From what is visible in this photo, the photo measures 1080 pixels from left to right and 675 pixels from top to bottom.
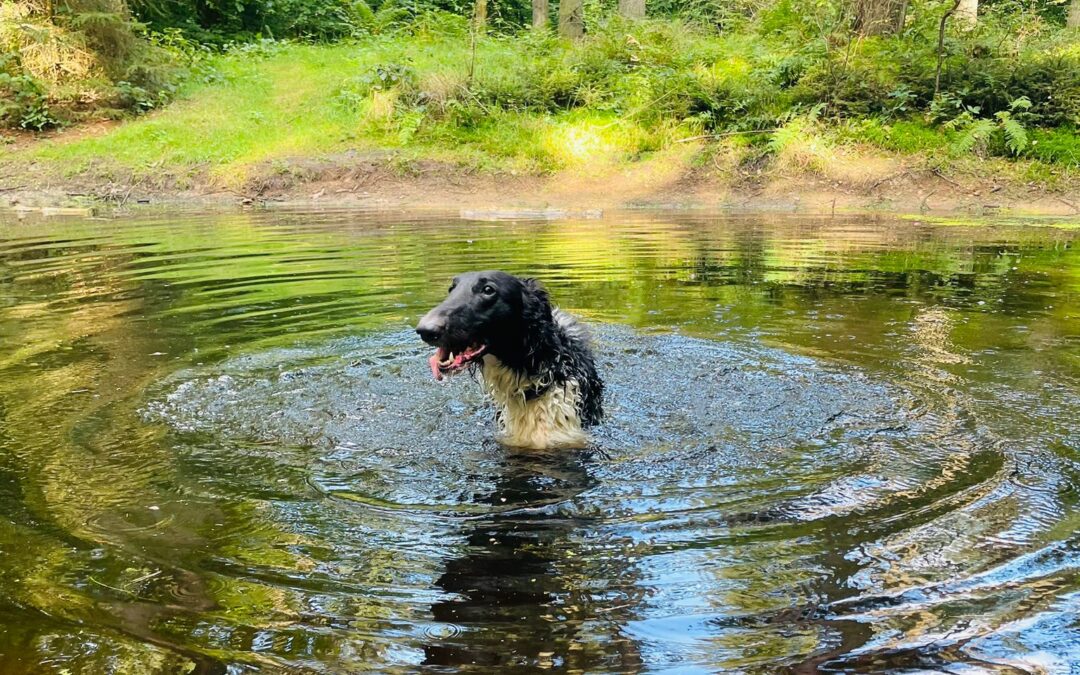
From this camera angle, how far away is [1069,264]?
12062 mm

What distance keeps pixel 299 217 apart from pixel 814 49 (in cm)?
1367

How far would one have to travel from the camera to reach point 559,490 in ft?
16.5

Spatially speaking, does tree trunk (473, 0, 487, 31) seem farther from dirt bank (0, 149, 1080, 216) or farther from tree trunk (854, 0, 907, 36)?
tree trunk (854, 0, 907, 36)

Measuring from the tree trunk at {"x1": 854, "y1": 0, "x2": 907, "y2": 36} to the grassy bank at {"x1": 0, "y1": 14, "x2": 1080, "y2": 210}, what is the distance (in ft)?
2.77

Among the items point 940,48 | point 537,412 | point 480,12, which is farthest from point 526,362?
point 480,12

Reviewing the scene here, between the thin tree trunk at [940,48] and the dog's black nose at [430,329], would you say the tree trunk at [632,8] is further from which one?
the dog's black nose at [430,329]

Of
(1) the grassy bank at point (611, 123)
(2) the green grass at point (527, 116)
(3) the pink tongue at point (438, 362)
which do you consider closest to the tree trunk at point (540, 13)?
(2) the green grass at point (527, 116)

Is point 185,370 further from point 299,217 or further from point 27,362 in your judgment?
point 299,217

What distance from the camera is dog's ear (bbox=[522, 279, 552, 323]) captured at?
5.99 meters

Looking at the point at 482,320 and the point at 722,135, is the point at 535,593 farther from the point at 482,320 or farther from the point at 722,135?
the point at 722,135

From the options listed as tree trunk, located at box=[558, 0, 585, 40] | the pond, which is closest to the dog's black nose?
the pond

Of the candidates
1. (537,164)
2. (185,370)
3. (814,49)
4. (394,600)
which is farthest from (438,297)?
(814,49)

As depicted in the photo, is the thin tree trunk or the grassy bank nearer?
the grassy bank

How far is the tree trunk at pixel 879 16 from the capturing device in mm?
22125
